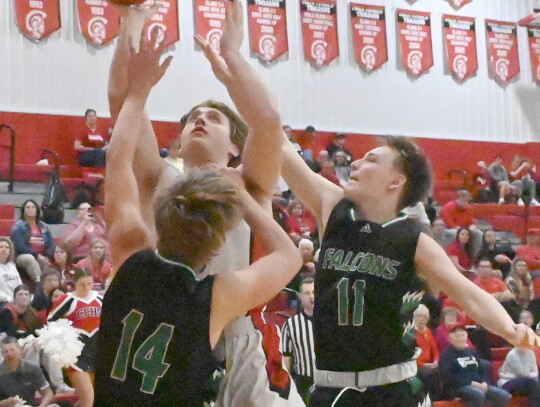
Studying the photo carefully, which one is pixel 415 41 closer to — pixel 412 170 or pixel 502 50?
pixel 502 50

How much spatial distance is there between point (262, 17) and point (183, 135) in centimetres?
1342

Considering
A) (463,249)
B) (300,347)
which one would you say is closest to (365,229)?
(300,347)

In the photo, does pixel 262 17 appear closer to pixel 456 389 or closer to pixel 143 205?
pixel 456 389

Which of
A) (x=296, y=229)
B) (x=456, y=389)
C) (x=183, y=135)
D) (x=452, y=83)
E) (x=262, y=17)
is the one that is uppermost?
(x=262, y=17)

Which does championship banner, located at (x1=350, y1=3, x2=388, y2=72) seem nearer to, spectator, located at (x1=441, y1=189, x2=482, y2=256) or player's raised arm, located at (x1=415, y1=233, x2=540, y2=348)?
spectator, located at (x1=441, y1=189, x2=482, y2=256)

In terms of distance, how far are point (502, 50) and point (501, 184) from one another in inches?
133

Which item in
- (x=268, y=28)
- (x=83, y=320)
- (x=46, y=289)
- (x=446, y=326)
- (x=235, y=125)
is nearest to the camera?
(x=235, y=125)

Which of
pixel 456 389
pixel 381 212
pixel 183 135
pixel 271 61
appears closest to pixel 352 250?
pixel 381 212

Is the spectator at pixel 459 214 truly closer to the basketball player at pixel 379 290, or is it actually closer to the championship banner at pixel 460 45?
the championship banner at pixel 460 45

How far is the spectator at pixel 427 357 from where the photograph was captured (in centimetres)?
934

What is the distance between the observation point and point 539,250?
1445 cm

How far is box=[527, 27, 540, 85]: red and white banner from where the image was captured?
19.1m

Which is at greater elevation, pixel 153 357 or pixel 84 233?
pixel 153 357

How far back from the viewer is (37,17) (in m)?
14.8
